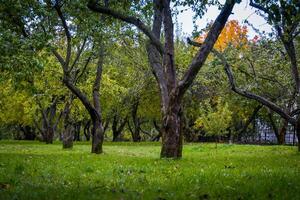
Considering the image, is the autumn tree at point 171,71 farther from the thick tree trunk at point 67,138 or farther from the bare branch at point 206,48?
the thick tree trunk at point 67,138

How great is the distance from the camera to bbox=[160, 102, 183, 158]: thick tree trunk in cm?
1934

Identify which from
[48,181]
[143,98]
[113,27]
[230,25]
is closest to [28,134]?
[143,98]

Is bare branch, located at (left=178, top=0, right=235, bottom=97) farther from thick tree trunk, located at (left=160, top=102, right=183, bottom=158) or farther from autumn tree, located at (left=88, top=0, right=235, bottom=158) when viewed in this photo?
thick tree trunk, located at (left=160, top=102, right=183, bottom=158)

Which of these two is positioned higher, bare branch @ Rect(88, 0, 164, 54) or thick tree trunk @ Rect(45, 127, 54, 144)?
bare branch @ Rect(88, 0, 164, 54)

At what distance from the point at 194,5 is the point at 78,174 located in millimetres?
10555

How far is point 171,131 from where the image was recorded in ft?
63.5

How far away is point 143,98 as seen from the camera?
5609cm

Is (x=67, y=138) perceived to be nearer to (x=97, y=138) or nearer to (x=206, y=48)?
(x=97, y=138)

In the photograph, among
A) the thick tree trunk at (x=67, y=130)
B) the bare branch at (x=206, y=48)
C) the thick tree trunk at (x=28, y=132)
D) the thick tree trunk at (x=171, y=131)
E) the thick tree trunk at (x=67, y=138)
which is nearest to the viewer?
the bare branch at (x=206, y=48)

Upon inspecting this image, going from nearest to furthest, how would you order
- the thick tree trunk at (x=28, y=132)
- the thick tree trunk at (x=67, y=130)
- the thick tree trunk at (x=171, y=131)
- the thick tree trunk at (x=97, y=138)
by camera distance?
1. the thick tree trunk at (x=171, y=131)
2. the thick tree trunk at (x=97, y=138)
3. the thick tree trunk at (x=67, y=130)
4. the thick tree trunk at (x=28, y=132)

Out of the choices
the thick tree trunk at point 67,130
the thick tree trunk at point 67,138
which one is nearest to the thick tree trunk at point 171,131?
the thick tree trunk at point 67,130

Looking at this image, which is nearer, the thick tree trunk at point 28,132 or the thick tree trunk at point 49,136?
the thick tree trunk at point 49,136

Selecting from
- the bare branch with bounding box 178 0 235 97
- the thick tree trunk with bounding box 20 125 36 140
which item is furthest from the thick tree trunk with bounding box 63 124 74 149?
the thick tree trunk with bounding box 20 125 36 140

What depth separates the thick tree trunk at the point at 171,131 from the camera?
1934 cm
